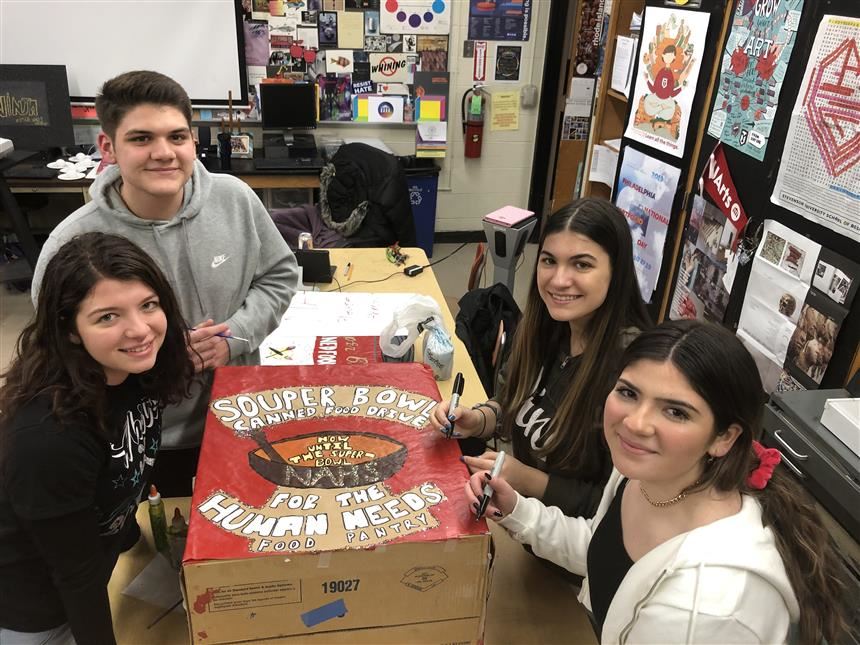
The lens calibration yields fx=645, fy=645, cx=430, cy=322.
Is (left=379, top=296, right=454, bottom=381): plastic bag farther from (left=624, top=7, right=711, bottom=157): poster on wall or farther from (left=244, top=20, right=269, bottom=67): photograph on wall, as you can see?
(left=244, top=20, right=269, bottom=67): photograph on wall

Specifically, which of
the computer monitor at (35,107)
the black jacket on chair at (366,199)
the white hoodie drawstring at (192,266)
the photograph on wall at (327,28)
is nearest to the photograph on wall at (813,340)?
the white hoodie drawstring at (192,266)

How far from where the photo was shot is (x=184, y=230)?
144 centimetres

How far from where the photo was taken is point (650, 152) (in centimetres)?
279

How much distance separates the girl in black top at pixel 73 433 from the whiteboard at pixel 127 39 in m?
3.77

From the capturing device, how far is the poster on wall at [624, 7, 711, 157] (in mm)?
2461

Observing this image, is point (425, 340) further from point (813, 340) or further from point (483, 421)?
point (813, 340)

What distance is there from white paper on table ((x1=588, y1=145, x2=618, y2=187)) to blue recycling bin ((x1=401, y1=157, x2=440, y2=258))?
1473 mm

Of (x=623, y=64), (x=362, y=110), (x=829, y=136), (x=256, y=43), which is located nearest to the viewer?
Result: (x=829, y=136)

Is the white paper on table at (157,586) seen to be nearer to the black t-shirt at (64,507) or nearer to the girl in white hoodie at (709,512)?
the black t-shirt at (64,507)

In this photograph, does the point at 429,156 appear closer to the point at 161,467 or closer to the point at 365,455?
the point at 161,467

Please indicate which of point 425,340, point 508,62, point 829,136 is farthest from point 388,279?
point 508,62

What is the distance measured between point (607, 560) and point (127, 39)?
4496 millimetres

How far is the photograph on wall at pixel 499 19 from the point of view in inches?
176

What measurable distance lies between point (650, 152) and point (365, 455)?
2288mm
